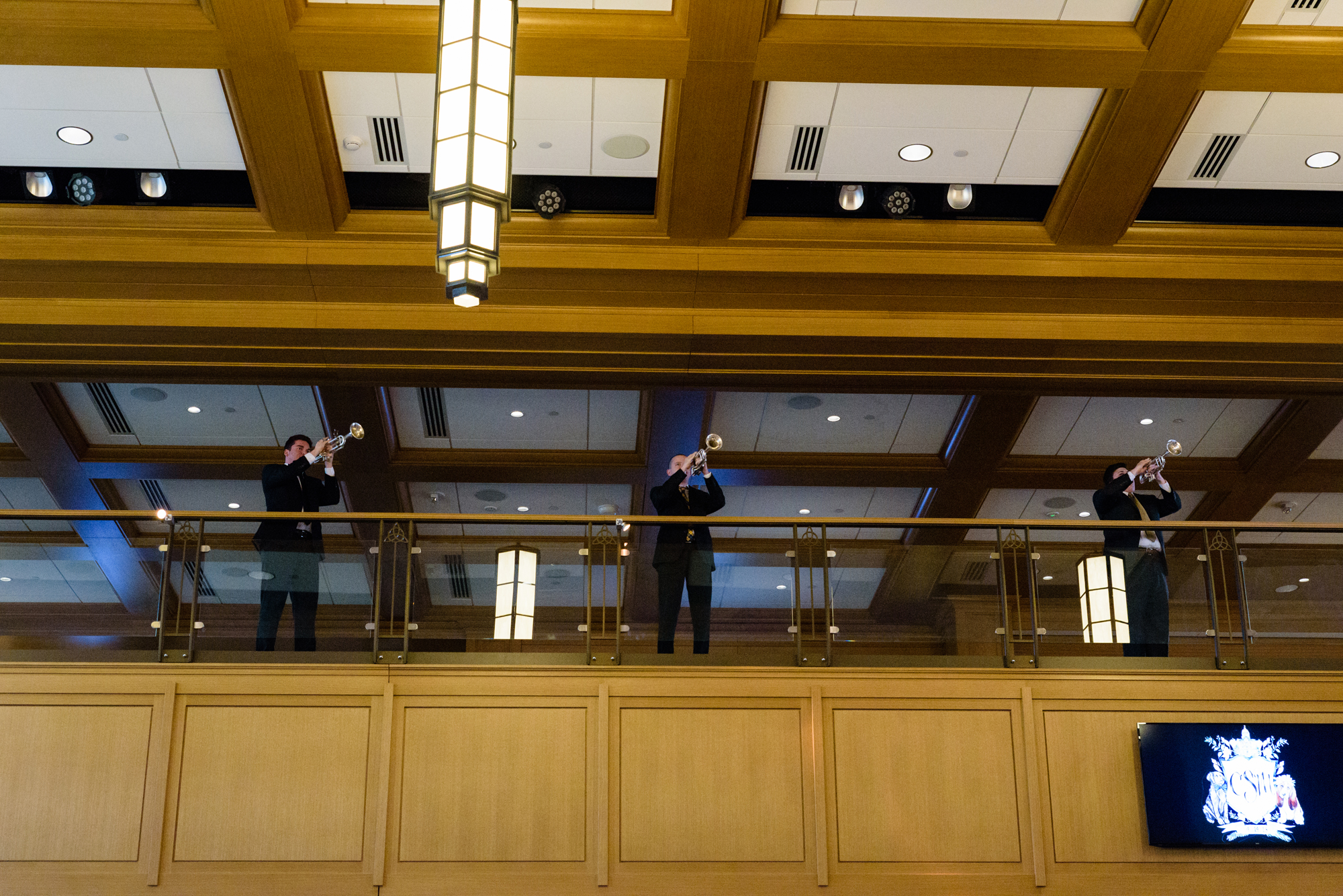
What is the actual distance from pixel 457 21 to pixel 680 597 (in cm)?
454

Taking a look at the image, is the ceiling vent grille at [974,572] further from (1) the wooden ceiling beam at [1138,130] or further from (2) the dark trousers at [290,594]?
(2) the dark trousers at [290,594]

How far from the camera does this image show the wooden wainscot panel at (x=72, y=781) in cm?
700

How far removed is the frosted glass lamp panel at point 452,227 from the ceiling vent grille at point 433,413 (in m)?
7.19

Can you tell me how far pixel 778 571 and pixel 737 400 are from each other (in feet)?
11.0

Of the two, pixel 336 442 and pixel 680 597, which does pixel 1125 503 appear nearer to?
pixel 680 597

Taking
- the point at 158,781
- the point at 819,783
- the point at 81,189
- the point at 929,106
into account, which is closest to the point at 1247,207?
the point at 929,106

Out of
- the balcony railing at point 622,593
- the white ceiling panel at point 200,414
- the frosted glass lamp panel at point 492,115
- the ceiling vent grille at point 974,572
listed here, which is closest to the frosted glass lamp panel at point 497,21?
the frosted glass lamp panel at point 492,115

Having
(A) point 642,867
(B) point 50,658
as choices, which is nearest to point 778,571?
(A) point 642,867

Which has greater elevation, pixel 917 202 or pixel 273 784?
pixel 917 202

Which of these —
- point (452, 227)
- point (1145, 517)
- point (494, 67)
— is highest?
point (494, 67)

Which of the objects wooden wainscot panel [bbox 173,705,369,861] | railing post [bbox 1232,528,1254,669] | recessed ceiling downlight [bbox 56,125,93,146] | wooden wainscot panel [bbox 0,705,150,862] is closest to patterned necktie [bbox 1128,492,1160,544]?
railing post [bbox 1232,528,1254,669]

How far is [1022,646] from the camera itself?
7.73 metres

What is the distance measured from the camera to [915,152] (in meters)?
9.23

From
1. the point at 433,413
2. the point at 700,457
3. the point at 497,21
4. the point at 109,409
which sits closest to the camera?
the point at 497,21
